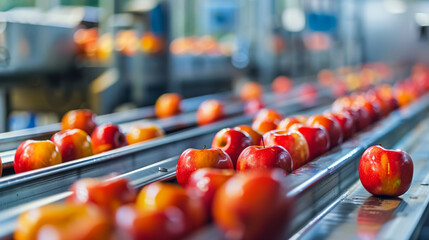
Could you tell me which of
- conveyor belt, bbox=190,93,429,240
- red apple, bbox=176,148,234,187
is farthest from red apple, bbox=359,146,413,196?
red apple, bbox=176,148,234,187

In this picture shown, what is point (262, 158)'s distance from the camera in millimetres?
1646

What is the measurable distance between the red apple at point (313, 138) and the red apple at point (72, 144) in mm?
933

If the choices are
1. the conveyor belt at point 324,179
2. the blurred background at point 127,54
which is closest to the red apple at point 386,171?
the conveyor belt at point 324,179

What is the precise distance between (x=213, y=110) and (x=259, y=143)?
1.81 metres

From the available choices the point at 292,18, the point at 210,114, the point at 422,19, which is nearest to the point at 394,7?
the point at 422,19

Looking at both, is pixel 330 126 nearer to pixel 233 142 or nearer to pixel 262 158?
pixel 233 142

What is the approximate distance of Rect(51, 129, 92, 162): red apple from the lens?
2.18 m

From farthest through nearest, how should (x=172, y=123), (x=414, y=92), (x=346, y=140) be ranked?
(x=414, y=92) < (x=172, y=123) < (x=346, y=140)

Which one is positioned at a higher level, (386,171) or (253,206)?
(253,206)

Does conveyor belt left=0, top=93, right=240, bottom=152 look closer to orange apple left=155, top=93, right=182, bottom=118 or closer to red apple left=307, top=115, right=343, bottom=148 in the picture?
orange apple left=155, top=93, right=182, bottom=118

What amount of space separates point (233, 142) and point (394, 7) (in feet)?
45.9

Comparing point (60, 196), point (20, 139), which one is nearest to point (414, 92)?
point (20, 139)

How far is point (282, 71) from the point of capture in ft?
39.0

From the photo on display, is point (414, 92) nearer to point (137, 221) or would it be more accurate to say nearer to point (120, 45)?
point (120, 45)
